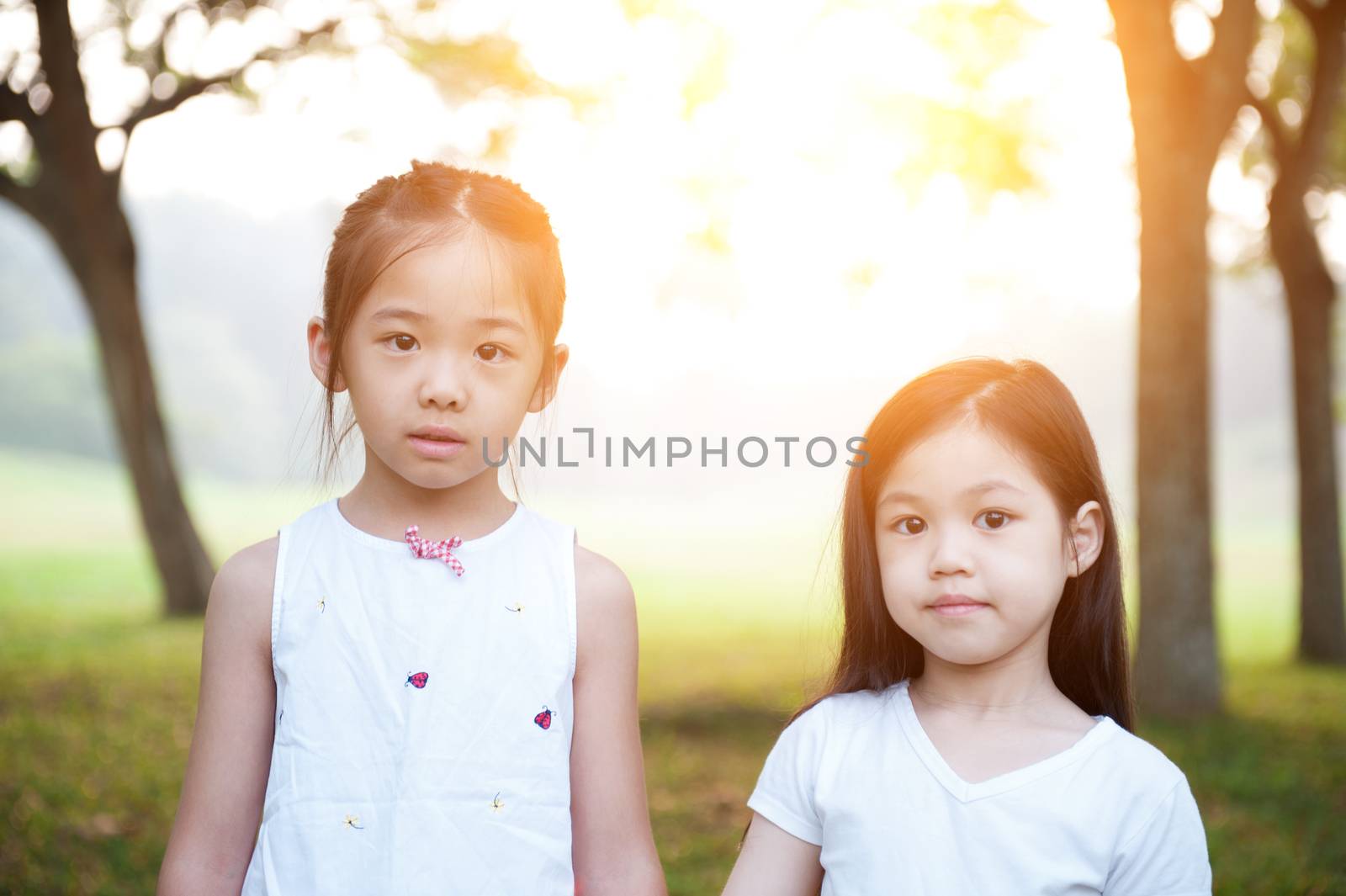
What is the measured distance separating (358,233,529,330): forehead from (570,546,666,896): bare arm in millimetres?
491

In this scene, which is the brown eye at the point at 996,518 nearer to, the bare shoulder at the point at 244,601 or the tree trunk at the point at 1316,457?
the bare shoulder at the point at 244,601

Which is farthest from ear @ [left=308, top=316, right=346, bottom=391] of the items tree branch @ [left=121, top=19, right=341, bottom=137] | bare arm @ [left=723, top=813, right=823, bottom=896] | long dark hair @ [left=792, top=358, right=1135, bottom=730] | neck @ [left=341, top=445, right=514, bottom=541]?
tree branch @ [left=121, top=19, right=341, bottom=137]

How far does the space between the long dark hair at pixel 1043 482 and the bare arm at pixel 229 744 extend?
3.09 ft

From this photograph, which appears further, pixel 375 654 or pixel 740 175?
pixel 740 175

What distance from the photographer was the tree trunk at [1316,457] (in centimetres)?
938

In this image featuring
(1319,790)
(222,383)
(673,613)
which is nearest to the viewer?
(1319,790)

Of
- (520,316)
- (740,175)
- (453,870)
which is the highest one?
(740,175)

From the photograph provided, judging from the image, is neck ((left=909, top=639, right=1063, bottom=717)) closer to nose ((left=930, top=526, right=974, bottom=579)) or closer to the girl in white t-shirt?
the girl in white t-shirt

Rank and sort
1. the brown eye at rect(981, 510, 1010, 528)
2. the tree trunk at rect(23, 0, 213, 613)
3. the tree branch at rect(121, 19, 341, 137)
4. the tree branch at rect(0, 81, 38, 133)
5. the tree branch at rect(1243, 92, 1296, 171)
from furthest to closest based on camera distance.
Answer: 1. the tree branch at rect(121, 19, 341, 137)
2. the tree branch at rect(1243, 92, 1296, 171)
3. the tree branch at rect(0, 81, 38, 133)
4. the tree trunk at rect(23, 0, 213, 613)
5. the brown eye at rect(981, 510, 1010, 528)

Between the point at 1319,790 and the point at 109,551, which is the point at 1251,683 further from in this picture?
the point at 109,551

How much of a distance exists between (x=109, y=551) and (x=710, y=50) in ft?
53.0

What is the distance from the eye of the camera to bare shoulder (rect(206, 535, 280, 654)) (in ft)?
6.35

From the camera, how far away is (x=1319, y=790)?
17.8 ft

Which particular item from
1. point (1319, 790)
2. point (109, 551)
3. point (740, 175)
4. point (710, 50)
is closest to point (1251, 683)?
point (1319, 790)
